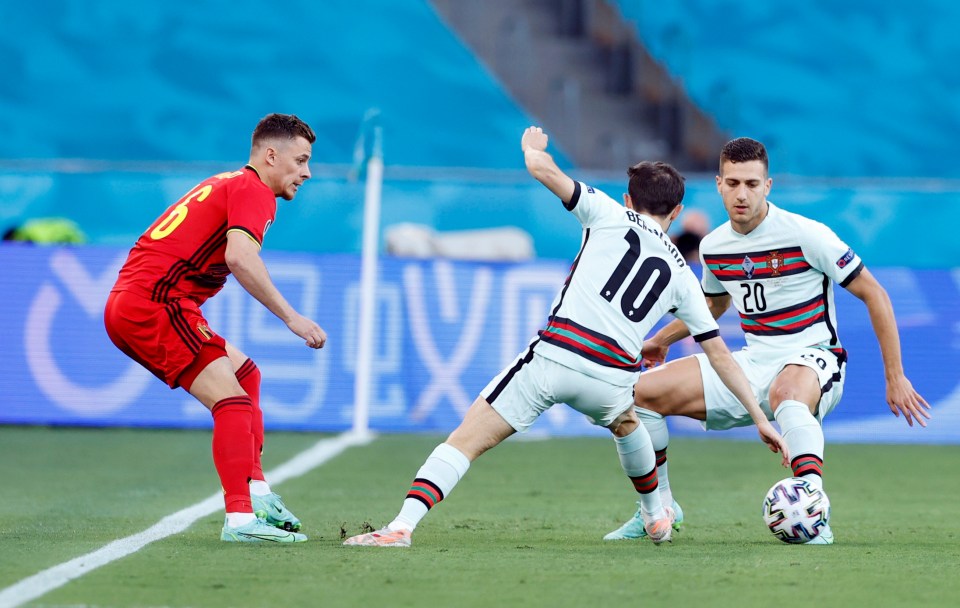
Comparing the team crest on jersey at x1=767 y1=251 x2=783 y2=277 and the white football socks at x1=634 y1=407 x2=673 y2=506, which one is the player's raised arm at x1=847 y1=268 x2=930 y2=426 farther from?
the white football socks at x1=634 y1=407 x2=673 y2=506

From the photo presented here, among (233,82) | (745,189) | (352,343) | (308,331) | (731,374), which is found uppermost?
(233,82)

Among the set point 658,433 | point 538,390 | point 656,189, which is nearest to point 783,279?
point 658,433

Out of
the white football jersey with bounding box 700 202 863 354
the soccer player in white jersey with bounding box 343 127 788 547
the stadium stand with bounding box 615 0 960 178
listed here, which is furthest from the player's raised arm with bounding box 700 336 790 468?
the stadium stand with bounding box 615 0 960 178

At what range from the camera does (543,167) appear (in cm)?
509

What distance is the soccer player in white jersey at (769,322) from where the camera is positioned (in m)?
6.00

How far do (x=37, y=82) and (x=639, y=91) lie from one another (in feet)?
A: 22.5

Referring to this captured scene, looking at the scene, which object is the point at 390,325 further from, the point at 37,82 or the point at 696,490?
the point at 37,82

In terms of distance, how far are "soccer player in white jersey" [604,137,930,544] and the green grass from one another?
0.55 m

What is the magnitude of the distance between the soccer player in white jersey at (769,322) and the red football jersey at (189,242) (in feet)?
6.14

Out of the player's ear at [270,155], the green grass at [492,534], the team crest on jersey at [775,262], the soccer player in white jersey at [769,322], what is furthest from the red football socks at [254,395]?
the team crest on jersey at [775,262]

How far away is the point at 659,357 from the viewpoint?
248 inches

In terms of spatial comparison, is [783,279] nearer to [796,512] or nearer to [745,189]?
[745,189]

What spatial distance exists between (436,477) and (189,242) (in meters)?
1.34

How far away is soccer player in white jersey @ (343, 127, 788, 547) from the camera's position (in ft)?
17.3
